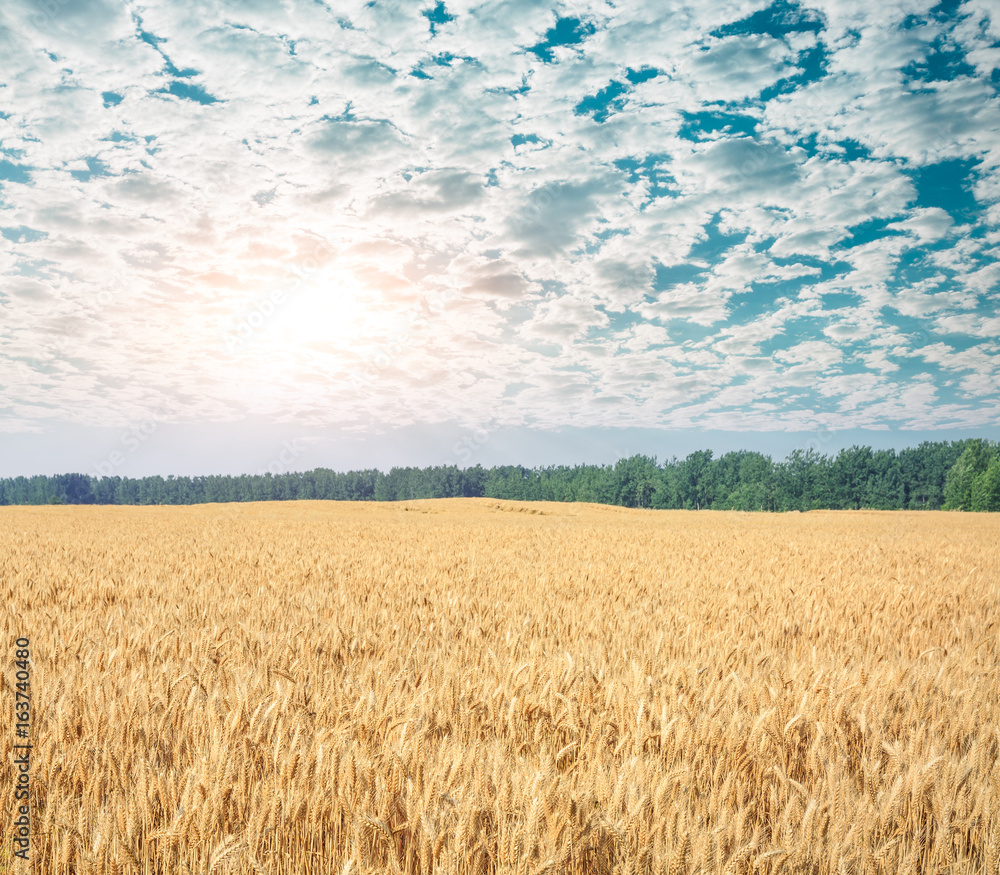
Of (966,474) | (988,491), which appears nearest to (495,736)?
(988,491)

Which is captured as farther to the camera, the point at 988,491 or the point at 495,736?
the point at 988,491

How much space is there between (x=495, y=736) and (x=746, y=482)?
11308 cm

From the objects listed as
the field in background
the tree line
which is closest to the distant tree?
the tree line

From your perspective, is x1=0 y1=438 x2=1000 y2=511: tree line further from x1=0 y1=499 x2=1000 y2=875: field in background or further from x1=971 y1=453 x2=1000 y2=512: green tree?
x1=0 y1=499 x2=1000 y2=875: field in background

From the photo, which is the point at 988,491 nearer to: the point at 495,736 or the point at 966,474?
the point at 966,474

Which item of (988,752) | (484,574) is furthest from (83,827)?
(484,574)

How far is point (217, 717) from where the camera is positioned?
8.93ft

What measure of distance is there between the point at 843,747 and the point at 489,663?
2.12 metres

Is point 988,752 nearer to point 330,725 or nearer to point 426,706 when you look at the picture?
point 426,706

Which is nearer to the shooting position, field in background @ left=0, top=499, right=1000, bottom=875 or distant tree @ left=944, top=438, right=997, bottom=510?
field in background @ left=0, top=499, right=1000, bottom=875

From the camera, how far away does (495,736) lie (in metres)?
2.89

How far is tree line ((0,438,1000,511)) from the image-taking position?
87.2m

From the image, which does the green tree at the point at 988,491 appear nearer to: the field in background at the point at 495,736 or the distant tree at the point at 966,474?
the distant tree at the point at 966,474

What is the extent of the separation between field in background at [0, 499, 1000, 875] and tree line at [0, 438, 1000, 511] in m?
96.4
